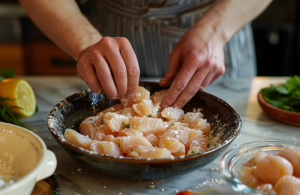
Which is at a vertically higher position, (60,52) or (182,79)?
(182,79)

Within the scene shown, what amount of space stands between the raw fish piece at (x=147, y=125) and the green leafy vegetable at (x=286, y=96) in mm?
707

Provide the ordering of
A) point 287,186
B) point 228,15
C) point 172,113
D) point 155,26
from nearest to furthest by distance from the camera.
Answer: point 287,186 < point 172,113 < point 228,15 < point 155,26

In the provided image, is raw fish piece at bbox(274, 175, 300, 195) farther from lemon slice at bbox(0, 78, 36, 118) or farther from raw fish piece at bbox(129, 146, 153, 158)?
lemon slice at bbox(0, 78, 36, 118)

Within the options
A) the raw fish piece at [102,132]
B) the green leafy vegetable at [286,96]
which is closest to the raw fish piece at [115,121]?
the raw fish piece at [102,132]

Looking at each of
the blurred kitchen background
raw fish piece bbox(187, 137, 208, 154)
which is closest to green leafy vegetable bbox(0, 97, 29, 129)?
raw fish piece bbox(187, 137, 208, 154)

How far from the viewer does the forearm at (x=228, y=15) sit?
5.21 feet

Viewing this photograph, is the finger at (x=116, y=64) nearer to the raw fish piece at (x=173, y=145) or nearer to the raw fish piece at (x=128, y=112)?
the raw fish piece at (x=128, y=112)

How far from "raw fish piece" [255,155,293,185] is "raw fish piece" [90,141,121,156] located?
1.53 feet

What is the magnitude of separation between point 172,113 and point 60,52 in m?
3.08

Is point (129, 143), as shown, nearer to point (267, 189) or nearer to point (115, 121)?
point (115, 121)

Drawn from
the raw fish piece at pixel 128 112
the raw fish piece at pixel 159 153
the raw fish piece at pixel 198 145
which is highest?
the raw fish piece at pixel 159 153

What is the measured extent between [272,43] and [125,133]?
292 centimetres

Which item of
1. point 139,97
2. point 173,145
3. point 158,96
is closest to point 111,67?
point 139,97

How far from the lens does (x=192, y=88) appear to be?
1354mm
